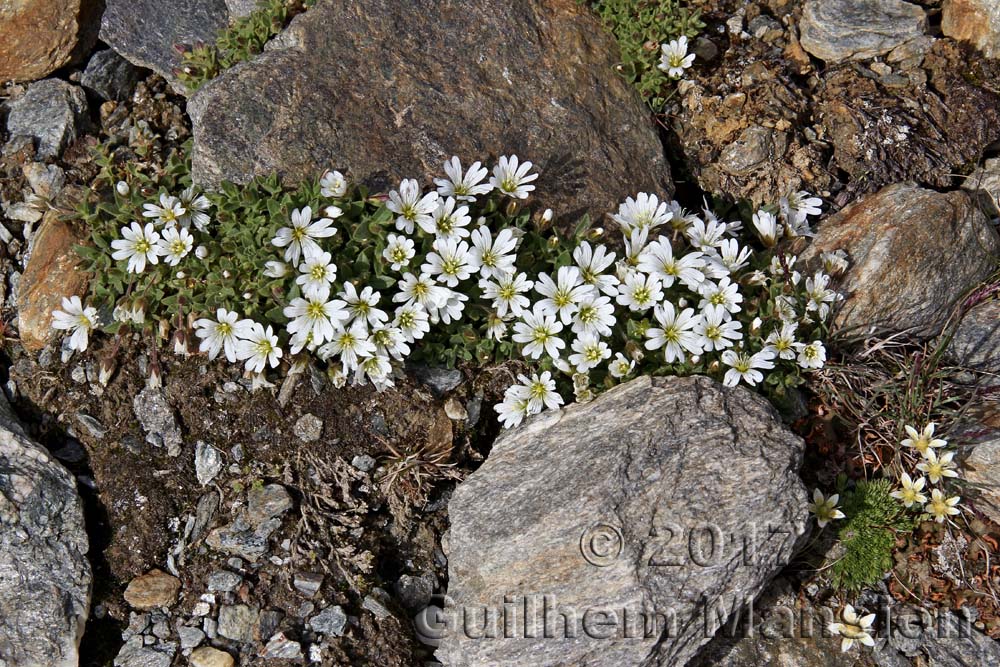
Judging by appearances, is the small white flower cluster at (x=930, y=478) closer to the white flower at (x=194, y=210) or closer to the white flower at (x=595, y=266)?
the white flower at (x=595, y=266)

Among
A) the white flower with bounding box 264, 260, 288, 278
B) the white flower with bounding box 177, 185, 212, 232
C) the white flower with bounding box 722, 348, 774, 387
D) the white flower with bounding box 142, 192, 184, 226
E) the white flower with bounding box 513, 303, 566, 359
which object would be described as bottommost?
the white flower with bounding box 722, 348, 774, 387

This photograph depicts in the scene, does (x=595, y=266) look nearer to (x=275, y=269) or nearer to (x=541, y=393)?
(x=541, y=393)

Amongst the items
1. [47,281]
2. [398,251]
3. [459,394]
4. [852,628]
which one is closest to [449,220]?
[398,251]

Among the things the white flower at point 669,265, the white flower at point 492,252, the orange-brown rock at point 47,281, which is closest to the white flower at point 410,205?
the white flower at point 492,252

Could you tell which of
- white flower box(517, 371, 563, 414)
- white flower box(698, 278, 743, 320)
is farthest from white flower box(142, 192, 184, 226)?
white flower box(698, 278, 743, 320)

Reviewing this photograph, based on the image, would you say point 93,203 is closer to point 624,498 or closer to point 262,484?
point 262,484

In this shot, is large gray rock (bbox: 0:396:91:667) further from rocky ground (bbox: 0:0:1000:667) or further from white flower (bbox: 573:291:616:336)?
white flower (bbox: 573:291:616:336)
